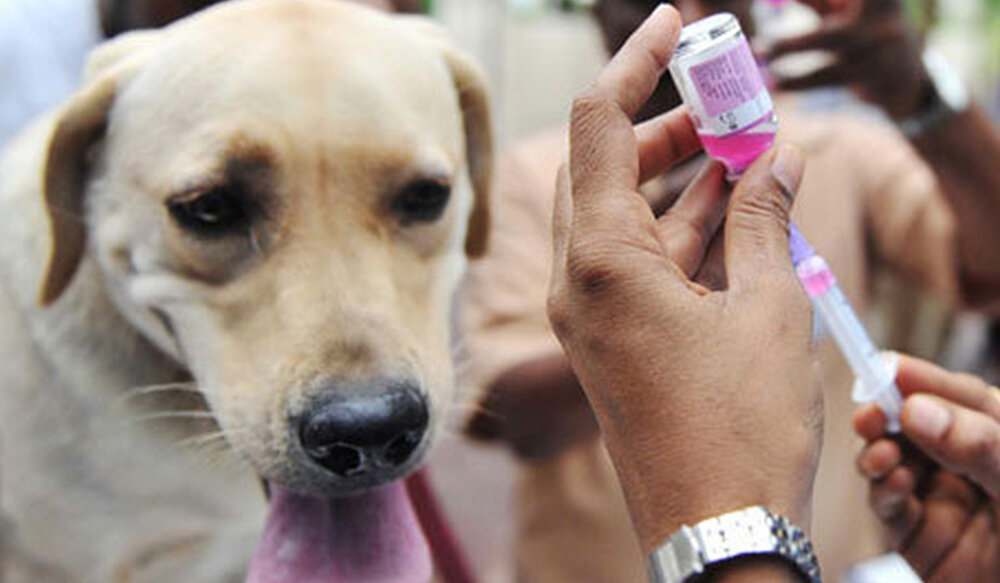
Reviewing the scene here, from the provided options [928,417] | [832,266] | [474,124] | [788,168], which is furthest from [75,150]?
[832,266]

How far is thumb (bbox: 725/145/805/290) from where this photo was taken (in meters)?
0.69

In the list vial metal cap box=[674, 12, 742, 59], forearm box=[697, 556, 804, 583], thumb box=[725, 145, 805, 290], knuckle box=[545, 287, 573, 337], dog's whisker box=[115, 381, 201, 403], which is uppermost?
vial metal cap box=[674, 12, 742, 59]

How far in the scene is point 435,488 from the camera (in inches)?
53.5

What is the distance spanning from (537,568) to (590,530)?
0.15 meters

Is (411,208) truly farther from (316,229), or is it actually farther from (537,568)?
(537,568)

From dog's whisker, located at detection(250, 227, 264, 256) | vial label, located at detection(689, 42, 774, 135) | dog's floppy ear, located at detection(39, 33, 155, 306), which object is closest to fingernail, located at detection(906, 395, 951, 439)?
vial label, located at detection(689, 42, 774, 135)

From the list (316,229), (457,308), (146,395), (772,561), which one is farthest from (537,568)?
(772,561)

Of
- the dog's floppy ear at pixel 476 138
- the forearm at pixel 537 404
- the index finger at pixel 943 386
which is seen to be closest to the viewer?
the index finger at pixel 943 386

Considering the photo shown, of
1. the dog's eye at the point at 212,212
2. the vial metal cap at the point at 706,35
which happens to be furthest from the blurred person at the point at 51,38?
the vial metal cap at the point at 706,35

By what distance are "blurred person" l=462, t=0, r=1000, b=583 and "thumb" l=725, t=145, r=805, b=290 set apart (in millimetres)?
662

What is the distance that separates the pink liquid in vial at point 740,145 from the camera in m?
0.74

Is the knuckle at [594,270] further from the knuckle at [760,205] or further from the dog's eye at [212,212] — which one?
the dog's eye at [212,212]

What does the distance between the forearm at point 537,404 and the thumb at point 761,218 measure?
83cm

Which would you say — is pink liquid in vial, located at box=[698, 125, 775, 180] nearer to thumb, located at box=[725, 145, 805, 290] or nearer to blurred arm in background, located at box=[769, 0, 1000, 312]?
thumb, located at box=[725, 145, 805, 290]
